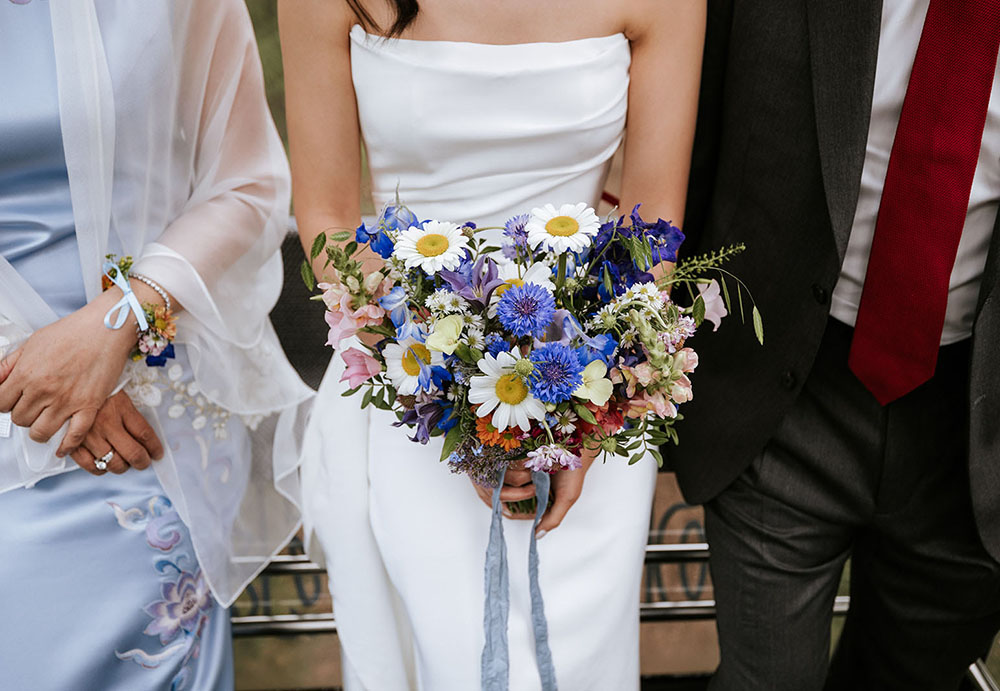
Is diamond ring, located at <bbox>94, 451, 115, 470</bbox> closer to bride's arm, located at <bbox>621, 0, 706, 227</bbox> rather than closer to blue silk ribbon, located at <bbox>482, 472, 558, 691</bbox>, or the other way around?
blue silk ribbon, located at <bbox>482, 472, 558, 691</bbox>

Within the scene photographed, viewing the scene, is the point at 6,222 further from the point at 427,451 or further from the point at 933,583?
the point at 933,583

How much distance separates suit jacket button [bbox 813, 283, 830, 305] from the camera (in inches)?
51.9

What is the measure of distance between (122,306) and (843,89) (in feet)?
3.50

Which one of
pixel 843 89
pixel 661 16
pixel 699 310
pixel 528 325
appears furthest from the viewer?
pixel 661 16

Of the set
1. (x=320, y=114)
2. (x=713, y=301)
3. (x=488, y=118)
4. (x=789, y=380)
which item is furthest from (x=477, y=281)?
(x=789, y=380)

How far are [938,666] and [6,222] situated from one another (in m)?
1.68

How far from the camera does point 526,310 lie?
93cm

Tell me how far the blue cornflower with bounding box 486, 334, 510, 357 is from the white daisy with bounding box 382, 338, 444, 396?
2.5 inches

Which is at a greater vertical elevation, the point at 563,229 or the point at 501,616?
the point at 563,229

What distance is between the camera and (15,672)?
127cm

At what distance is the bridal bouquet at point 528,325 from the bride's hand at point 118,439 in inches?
18.0

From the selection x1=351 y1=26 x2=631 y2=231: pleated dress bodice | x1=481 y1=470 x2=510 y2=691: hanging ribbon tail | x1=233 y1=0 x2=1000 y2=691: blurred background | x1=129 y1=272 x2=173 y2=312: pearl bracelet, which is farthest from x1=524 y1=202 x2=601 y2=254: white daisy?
x1=233 y1=0 x2=1000 y2=691: blurred background

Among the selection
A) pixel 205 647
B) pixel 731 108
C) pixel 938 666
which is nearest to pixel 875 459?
pixel 938 666

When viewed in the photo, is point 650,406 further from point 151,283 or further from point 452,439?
point 151,283
